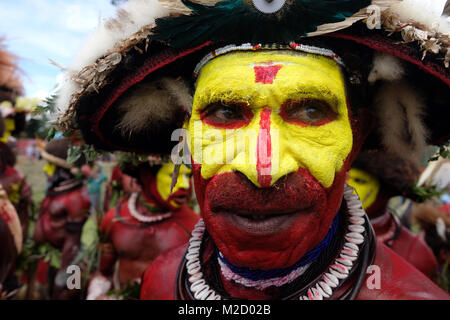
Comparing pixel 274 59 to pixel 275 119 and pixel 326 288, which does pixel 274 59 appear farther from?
pixel 326 288

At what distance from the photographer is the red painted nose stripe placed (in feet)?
4.78

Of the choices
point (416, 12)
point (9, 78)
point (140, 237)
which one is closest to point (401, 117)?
point (416, 12)

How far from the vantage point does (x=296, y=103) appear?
5.29 feet

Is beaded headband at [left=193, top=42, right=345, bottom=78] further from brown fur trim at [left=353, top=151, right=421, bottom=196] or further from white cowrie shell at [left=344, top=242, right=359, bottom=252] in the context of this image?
brown fur trim at [left=353, top=151, right=421, bottom=196]

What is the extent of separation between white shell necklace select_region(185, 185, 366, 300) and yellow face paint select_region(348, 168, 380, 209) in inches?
85.3

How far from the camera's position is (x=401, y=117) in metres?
2.02

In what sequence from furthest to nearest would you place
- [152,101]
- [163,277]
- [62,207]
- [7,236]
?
[62,207]
[7,236]
[163,277]
[152,101]

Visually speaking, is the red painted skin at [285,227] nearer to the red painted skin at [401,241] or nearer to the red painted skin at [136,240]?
the red painted skin at [401,241]

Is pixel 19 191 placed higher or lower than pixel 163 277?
lower

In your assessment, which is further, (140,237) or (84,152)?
(140,237)

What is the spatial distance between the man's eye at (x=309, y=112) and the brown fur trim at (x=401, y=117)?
1.63ft

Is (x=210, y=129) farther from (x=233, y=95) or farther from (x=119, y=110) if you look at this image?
(x=119, y=110)

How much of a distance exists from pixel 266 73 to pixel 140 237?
3403 mm
